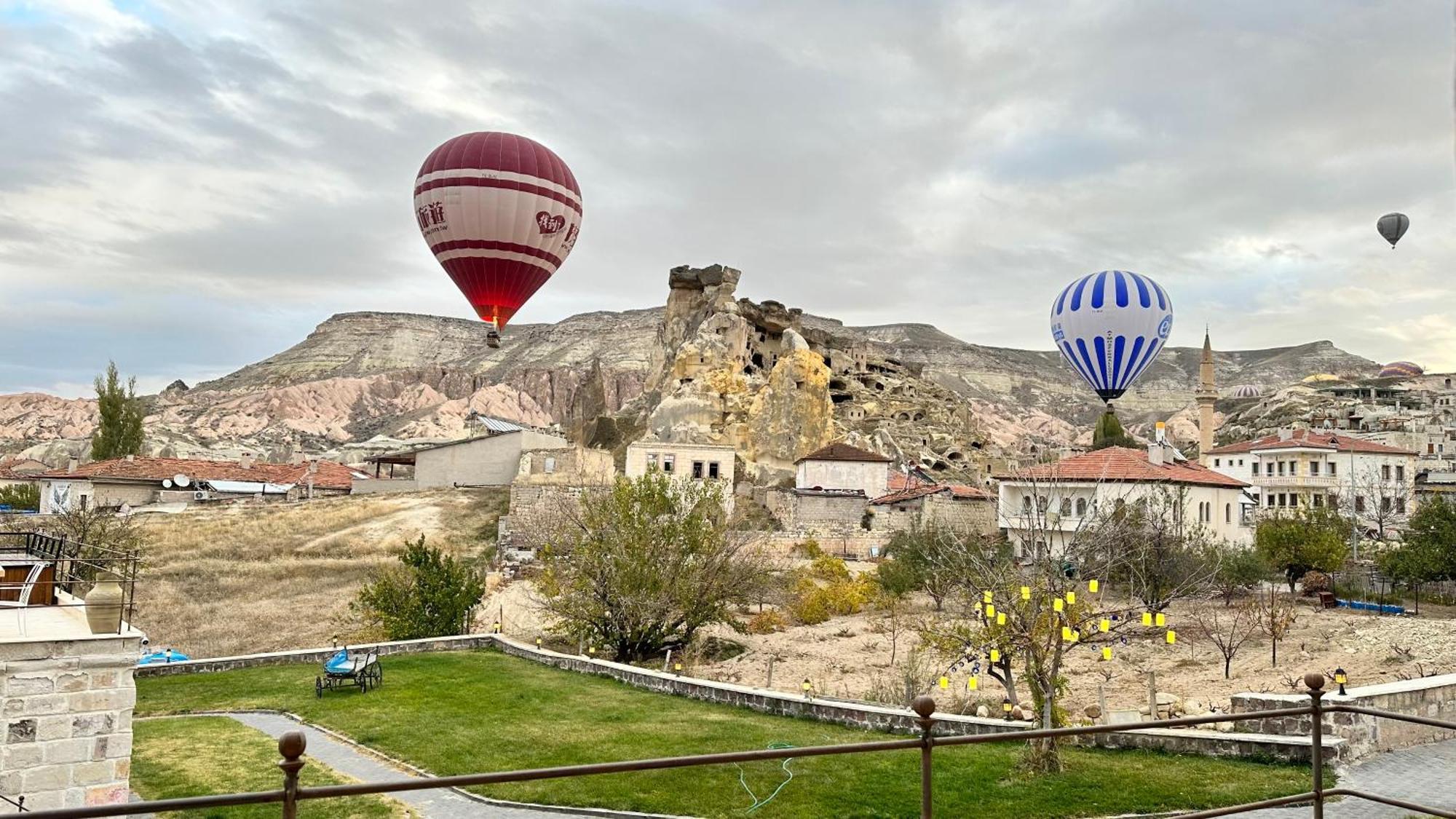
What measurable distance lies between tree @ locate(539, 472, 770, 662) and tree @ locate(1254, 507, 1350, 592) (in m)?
20.3

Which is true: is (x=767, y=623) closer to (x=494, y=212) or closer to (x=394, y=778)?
(x=494, y=212)

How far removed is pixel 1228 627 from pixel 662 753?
21.4m

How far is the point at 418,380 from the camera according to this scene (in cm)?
16475

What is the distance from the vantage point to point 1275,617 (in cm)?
2434

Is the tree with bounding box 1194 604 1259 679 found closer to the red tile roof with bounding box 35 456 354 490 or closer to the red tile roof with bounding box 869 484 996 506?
the red tile roof with bounding box 869 484 996 506

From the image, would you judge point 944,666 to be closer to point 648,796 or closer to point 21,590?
point 648,796

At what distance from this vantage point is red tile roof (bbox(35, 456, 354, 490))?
5406cm

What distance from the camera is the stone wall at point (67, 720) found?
29.0ft

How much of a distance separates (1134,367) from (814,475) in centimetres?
2670

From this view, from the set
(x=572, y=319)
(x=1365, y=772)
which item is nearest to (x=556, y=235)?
(x=1365, y=772)

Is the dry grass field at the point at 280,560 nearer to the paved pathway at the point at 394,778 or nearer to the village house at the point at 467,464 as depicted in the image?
the village house at the point at 467,464

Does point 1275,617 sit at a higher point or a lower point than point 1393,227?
lower

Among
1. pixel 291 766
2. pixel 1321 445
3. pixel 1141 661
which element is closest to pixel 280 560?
pixel 1141 661

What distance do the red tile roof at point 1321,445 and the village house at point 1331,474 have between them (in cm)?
4
